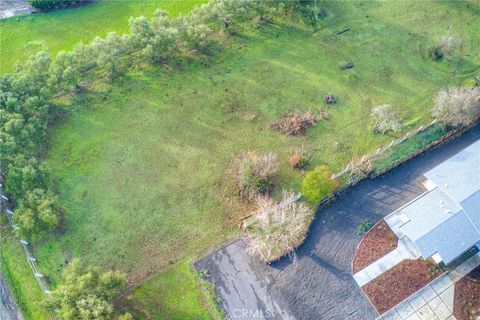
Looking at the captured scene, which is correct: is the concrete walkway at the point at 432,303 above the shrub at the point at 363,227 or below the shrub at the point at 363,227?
below

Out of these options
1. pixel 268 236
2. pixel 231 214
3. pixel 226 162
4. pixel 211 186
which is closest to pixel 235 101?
pixel 226 162

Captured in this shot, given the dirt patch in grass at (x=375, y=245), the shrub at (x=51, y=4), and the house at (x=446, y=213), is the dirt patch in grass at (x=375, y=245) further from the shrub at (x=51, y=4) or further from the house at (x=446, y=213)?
the shrub at (x=51, y=4)

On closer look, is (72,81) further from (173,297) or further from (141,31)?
(173,297)

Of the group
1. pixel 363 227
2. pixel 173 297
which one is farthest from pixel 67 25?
pixel 363 227

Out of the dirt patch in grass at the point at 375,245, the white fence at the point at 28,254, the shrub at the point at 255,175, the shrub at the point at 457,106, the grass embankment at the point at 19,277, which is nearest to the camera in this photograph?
the grass embankment at the point at 19,277

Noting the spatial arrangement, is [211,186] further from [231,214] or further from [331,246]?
[331,246]

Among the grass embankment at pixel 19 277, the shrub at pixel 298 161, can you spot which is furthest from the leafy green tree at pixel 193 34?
the grass embankment at pixel 19 277

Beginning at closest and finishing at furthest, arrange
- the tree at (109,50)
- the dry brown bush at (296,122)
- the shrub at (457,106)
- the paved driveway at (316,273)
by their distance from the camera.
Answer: the paved driveway at (316,273) < the shrub at (457,106) < the dry brown bush at (296,122) < the tree at (109,50)
